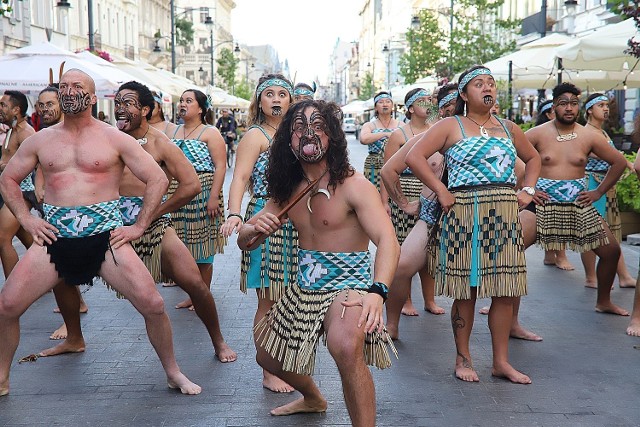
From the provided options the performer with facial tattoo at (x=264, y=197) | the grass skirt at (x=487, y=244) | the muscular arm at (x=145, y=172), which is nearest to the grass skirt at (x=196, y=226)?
the performer with facial tattoo at (x=264, y=197)

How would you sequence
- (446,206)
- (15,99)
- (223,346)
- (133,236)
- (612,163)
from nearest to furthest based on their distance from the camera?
1. (133,236)
2. (446,206)
3. (223,346)
4. (612,163)
5. (15,99)

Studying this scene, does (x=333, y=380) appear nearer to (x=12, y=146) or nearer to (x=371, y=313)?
(x=371, y=313)

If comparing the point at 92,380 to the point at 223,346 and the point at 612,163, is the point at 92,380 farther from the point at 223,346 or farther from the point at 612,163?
the point at 612,163

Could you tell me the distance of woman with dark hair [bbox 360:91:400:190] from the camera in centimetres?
1067

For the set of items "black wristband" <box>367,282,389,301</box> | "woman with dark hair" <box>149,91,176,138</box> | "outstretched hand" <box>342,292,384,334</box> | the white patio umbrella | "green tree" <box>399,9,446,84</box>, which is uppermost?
"green tree" <box>399,9,446,84</box>

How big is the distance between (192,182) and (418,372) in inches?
82.3

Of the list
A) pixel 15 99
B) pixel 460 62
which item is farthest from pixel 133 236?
pixel 460 62

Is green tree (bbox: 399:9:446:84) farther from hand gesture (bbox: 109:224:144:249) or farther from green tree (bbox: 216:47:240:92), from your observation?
green tree (bbox: 216:47:240:92)

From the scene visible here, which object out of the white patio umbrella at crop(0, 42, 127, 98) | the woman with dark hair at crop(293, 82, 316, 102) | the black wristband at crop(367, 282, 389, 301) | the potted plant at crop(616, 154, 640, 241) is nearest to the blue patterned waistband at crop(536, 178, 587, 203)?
the woman with dark hair at crop(293, 82, 316, 102)

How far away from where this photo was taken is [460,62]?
32.6 metres

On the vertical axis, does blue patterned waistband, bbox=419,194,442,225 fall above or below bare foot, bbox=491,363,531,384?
above

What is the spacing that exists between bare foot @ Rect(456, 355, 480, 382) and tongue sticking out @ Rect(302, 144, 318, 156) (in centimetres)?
235

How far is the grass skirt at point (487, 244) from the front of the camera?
591 cm

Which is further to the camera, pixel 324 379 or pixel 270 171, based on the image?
pixel 324 379
